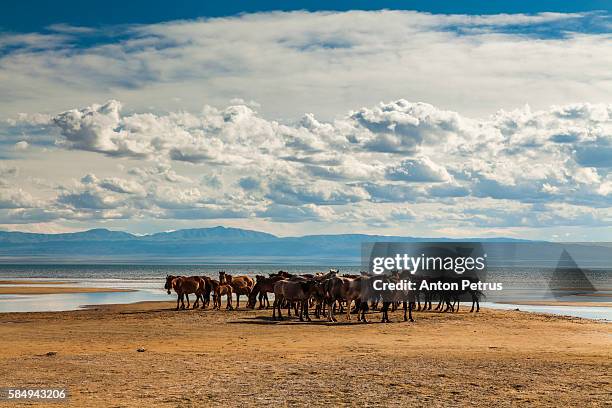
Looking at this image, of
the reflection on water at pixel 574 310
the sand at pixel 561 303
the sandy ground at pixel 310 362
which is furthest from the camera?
the sand at pixel 561 303

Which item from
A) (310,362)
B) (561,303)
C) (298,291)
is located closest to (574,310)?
(561,303)

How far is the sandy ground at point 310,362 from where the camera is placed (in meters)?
16.1

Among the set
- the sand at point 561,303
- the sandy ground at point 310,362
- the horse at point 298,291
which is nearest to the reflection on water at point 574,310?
the sand at point 561,303

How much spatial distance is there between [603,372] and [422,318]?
16.5 meters

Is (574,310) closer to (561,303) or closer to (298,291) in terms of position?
(561,303)

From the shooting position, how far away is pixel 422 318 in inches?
1399

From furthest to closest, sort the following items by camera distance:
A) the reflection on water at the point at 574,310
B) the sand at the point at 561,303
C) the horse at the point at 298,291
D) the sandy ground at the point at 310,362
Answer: the sand at the point at 561,303 → the reflection on water at the point at 574,310 → the horse at the point at 298,291 → the sandy ground at the point at 310,362

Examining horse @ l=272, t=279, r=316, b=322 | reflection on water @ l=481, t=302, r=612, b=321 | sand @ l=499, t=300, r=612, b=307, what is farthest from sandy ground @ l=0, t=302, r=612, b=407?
sand @ l=499, t=300, r=612, b=307

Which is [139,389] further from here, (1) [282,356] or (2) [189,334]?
(2) [189,334]

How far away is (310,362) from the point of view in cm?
2084

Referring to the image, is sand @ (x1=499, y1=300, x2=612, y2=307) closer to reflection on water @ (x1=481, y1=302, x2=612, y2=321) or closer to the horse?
reflection on water @ (x1=481, y1=302, x2=612, y2=321)

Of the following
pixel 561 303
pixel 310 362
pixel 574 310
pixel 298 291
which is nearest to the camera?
pixel 310 362

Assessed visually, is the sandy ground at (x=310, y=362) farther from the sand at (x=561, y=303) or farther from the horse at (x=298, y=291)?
the sand at (x=561, y=303)

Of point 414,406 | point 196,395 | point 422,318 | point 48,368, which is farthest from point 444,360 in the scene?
point 422,318
